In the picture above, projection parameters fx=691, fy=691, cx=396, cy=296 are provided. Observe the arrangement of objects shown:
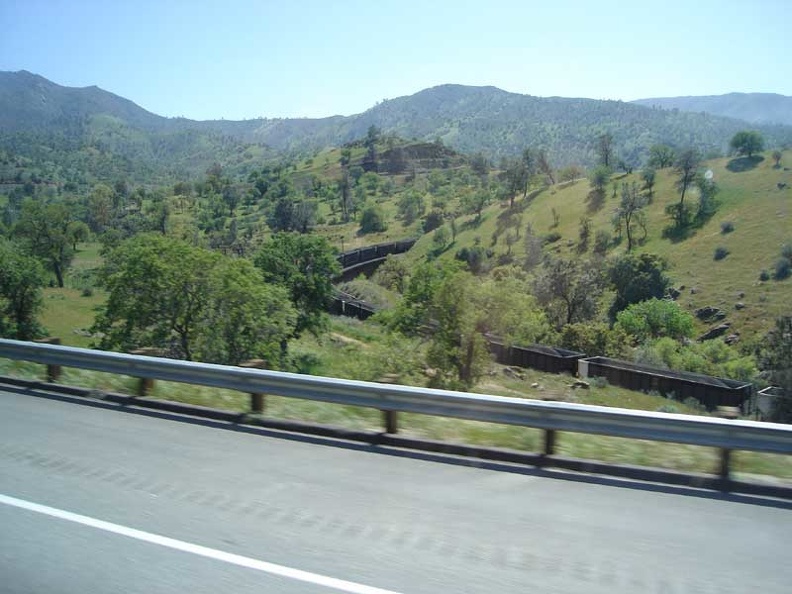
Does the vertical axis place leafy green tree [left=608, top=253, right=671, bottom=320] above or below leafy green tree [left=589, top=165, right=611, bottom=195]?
below

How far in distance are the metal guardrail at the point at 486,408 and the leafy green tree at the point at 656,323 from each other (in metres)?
45.4

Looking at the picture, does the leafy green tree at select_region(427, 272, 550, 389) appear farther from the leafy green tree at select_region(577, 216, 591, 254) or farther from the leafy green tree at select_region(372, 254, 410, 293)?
the leafy green tree at select_region(577, 216, 591, 254)

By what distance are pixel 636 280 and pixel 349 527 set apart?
5888 centimetres

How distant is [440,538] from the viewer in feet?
16.2

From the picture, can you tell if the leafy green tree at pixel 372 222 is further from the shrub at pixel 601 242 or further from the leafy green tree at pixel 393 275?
the shrub at pixel 601 242

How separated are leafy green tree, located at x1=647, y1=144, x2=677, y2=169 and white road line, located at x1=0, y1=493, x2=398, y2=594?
104 m

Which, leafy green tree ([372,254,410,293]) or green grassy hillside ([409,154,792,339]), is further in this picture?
leafy green tree ([372,254,410,293])

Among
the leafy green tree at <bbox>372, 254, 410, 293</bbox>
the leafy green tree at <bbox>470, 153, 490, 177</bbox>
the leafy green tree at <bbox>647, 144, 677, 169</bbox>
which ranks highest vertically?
the leafy green tree at <bbox>470, 153, 490, 177</bbox>

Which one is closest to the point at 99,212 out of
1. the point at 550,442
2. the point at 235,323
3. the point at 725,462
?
the point at 235,323

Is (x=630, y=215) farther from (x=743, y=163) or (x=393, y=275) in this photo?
(x=393, y=275)

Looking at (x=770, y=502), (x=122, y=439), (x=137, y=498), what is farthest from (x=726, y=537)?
(x=122, y=439)

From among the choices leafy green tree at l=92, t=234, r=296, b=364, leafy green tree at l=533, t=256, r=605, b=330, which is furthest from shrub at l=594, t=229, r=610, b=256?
leafy green tree at l=92, t=234, r=296, b=364

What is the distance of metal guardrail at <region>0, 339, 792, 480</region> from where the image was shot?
6.04 metres

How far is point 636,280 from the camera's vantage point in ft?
197
